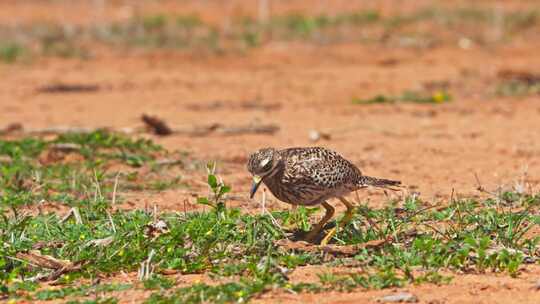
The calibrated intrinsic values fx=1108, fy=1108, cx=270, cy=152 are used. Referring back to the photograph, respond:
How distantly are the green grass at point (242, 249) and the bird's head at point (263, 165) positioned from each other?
0.75 feet

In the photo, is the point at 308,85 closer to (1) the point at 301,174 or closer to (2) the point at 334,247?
(1) the point at 301,174

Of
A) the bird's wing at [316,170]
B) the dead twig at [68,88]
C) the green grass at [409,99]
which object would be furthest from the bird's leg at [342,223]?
the dead twig at [68,88]

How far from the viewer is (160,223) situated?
281 inches

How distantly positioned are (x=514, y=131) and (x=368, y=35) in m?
9.58

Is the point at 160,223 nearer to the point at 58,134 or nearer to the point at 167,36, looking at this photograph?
the point at 58,134

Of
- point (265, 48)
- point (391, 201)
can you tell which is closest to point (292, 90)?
point (265, 48)

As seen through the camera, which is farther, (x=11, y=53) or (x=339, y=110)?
(x=11, y=53)

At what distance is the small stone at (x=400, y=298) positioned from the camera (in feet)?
19.4

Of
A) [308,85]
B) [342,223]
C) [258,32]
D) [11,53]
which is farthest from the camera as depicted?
[258,32]

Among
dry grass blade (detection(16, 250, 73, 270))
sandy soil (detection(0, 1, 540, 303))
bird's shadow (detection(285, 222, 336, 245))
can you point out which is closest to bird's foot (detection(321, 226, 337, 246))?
bird's shadow (detection(285, 222, 336, 245))

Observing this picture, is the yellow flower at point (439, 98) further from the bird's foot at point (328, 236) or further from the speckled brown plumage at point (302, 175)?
the bird's foot at point (328, 236)

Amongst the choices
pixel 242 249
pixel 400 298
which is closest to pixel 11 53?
pixel 242 249

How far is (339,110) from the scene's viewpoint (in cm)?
1501

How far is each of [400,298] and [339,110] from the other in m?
9.21
